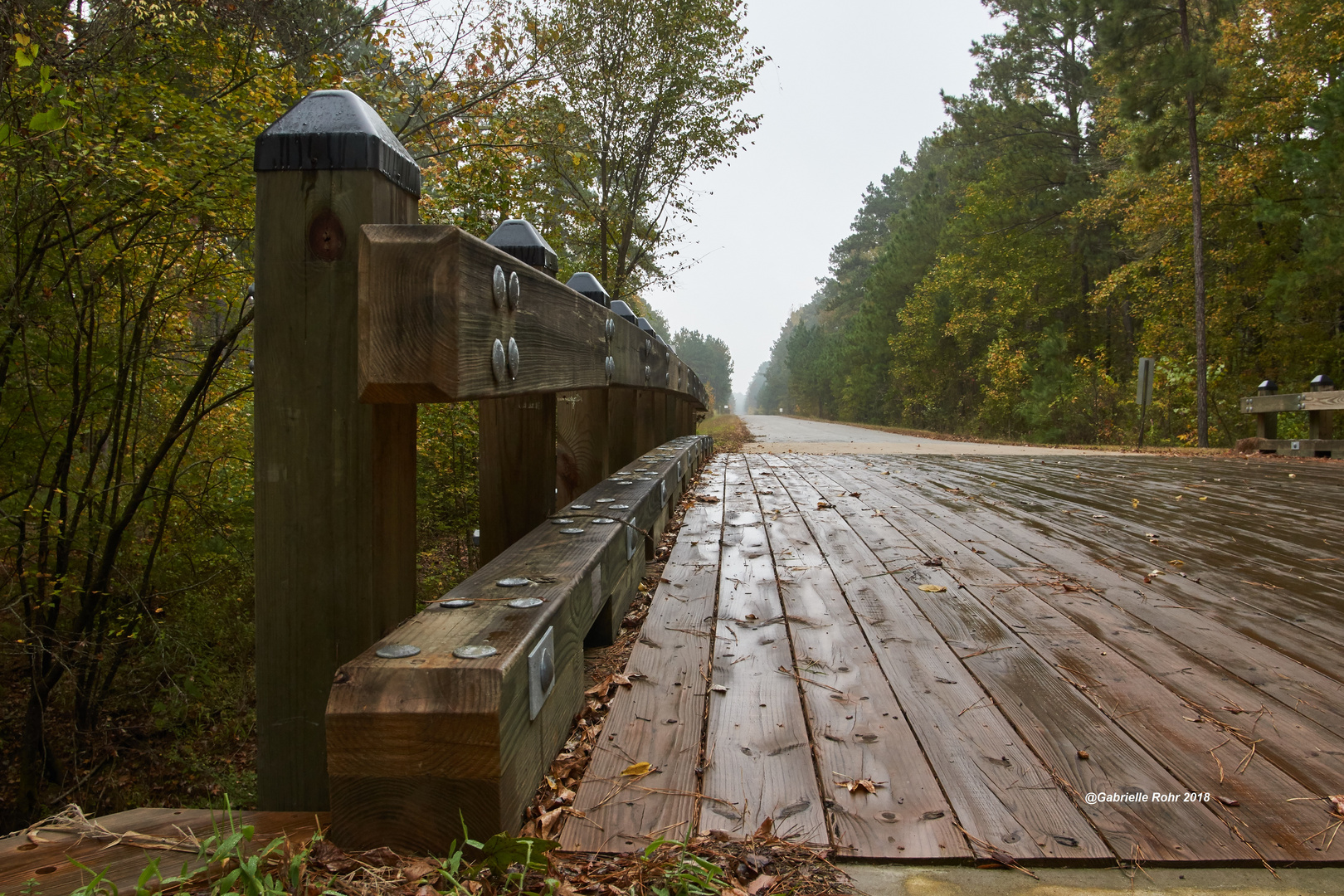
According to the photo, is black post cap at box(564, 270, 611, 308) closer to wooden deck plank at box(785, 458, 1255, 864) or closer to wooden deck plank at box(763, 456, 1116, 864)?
wooden deck plank at box(763, 456, 1116, 864)

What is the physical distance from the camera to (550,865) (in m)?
1.17

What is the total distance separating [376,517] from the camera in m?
1.38

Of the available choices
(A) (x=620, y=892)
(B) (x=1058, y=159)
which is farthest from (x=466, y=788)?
(B) (x=1058, y=159)

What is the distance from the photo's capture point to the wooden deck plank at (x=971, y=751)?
1374 mm

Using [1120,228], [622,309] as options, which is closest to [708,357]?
[1120,228]

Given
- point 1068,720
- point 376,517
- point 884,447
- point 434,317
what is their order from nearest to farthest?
point 434,317 → point 376,517 → point 1068,720 → point 884,447

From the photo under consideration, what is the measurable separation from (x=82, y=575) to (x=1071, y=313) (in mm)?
29164

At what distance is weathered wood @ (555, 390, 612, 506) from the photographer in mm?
3695

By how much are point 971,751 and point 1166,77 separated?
1847 cm

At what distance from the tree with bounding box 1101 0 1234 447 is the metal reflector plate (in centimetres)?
1773

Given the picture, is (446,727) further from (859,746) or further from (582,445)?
(582,445)

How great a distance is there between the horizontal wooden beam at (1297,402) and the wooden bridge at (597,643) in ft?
26.4

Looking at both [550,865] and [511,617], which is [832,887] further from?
[511,617]

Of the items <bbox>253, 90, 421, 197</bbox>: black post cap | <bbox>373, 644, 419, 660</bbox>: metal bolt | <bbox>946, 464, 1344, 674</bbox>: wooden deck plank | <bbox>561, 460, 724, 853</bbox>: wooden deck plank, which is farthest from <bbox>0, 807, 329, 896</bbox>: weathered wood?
<bbox>946, 464, 1344, 674</bbox>: wooden deck plank
